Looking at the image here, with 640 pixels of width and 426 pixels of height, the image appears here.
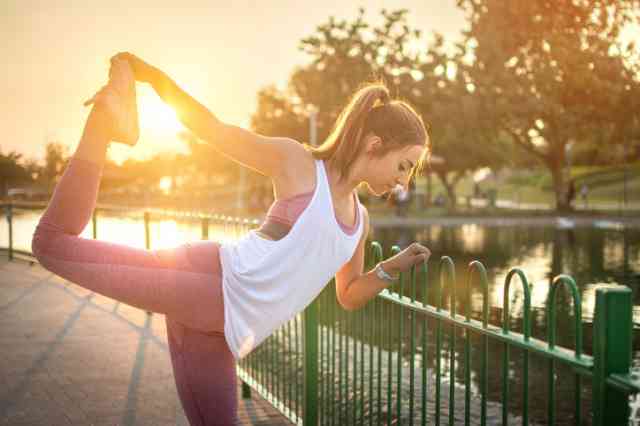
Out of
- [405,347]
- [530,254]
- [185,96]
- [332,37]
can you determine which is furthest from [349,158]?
[332,37]

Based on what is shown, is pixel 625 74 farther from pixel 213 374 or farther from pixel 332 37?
pixel 213 374

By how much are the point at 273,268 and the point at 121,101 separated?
0.68 m

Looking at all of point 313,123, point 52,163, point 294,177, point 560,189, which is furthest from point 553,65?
point 294,177

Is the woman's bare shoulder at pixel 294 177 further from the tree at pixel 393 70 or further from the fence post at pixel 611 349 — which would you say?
the tree at pixel 393 70

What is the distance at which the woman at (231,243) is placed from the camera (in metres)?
2.25

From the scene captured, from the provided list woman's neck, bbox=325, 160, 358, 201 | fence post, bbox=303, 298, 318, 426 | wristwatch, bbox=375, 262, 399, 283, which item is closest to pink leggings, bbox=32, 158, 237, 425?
woman's neck, bbox=325, 160, 358, 201

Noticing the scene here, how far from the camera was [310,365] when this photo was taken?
421cm

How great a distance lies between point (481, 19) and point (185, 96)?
119 ft

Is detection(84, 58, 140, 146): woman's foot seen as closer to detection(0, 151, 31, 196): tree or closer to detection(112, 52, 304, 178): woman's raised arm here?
detection(112, 52, 304, 178): woman's raised arm

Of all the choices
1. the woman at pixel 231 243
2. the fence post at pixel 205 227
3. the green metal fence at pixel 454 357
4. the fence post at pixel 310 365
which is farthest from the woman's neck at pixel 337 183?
the fence post at pixel 205 227

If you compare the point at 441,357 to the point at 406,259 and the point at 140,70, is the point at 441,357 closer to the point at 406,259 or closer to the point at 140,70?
the point at 406,259

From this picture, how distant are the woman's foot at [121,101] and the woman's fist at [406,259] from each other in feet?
3.69

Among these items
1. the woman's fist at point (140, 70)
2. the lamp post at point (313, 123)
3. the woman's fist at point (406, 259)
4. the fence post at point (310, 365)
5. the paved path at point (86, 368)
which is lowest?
the paved path at point (86, 368)

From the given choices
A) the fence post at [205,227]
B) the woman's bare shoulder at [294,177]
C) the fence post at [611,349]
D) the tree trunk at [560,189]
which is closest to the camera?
the fence post at [611,349]
